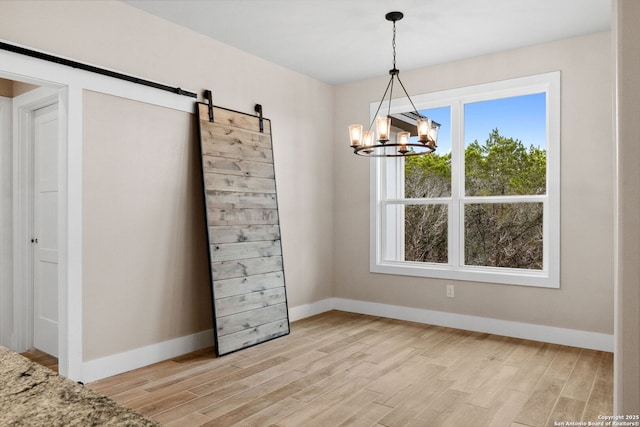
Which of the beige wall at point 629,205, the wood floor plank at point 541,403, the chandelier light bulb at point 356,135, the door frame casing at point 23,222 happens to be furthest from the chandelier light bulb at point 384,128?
the door frame casing at point 23,222

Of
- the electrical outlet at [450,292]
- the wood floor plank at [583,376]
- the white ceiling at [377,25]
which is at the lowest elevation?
the wood floor plank at [583,376]

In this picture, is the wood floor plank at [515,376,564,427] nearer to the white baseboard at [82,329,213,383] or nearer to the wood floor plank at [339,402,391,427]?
the wood floor plank at [339,402,391,427]

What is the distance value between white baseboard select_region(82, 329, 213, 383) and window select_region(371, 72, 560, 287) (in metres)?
2.19

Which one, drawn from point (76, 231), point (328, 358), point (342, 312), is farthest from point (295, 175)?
point (76, 231)

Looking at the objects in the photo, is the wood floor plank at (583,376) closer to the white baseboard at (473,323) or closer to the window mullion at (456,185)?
the white baseboard at (473,323)

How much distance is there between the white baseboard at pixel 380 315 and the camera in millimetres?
3240

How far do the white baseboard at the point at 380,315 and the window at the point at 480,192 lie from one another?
41 centimetres

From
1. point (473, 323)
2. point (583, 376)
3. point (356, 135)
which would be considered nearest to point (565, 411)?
point (583, 376)

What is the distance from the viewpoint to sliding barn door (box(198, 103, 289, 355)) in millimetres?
3760

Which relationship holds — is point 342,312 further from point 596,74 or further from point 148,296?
point 596,74

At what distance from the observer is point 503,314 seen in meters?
4.28

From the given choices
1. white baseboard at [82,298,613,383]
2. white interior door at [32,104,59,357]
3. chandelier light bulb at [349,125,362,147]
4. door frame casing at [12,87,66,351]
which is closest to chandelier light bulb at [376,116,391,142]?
chandelier light bulb at [349,125,362,147]

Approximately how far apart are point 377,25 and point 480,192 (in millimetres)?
1978

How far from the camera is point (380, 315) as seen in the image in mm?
5055
